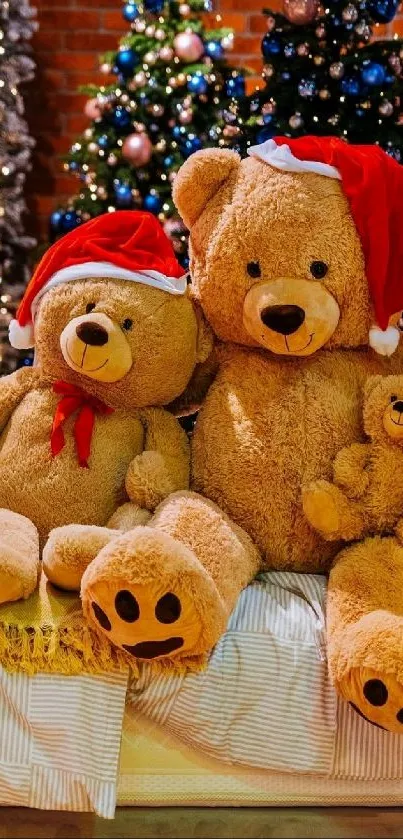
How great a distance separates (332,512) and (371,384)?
0.20 m

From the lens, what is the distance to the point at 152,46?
7.38 ft

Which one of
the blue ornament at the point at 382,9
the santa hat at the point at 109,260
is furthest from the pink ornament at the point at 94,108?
the santa hat at the point at 109,260

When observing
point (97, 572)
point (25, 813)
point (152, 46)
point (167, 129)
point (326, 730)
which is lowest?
→ point (25, 813)

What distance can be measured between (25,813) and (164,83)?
185cm

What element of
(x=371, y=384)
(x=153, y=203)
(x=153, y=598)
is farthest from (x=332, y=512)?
(x=153, y=203)

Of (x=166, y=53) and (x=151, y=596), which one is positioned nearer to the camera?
(x=151, y=596)

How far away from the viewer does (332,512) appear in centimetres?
113

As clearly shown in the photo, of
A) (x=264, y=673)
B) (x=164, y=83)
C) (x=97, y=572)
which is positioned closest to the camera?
(x=97, y=572)

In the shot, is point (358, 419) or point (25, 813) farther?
point (358, 419)

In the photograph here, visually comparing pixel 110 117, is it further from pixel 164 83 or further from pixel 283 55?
pixel 283 55

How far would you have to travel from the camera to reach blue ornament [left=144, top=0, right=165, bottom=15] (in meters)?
2.23

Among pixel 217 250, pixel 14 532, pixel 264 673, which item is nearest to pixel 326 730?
pixel 264 673

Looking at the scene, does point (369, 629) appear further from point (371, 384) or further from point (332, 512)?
point (371, 384)

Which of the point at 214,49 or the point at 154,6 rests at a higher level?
the point at 154,6
